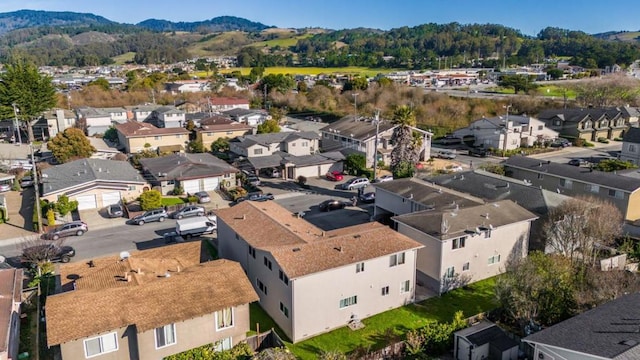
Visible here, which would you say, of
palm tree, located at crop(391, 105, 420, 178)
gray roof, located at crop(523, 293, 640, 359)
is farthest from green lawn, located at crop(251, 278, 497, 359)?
palm tree, located at crop(391, 105, 420, 178)

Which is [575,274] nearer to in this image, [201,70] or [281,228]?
[281,228]

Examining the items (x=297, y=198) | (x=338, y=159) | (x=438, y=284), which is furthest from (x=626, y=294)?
(x=338, y=159)

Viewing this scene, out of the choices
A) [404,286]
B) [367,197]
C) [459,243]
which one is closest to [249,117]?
[367,197]

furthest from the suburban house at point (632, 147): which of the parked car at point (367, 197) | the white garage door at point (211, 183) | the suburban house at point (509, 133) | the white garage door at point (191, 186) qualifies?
the white garage door at point (191, 186)

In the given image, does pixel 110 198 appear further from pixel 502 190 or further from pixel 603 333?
pixel 603 333

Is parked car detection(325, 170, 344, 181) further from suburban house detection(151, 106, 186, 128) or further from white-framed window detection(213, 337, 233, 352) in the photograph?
suburban house detection(151, 106, 186, 128)

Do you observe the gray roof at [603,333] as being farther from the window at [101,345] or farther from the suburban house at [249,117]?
the suburban house at [249,117]
